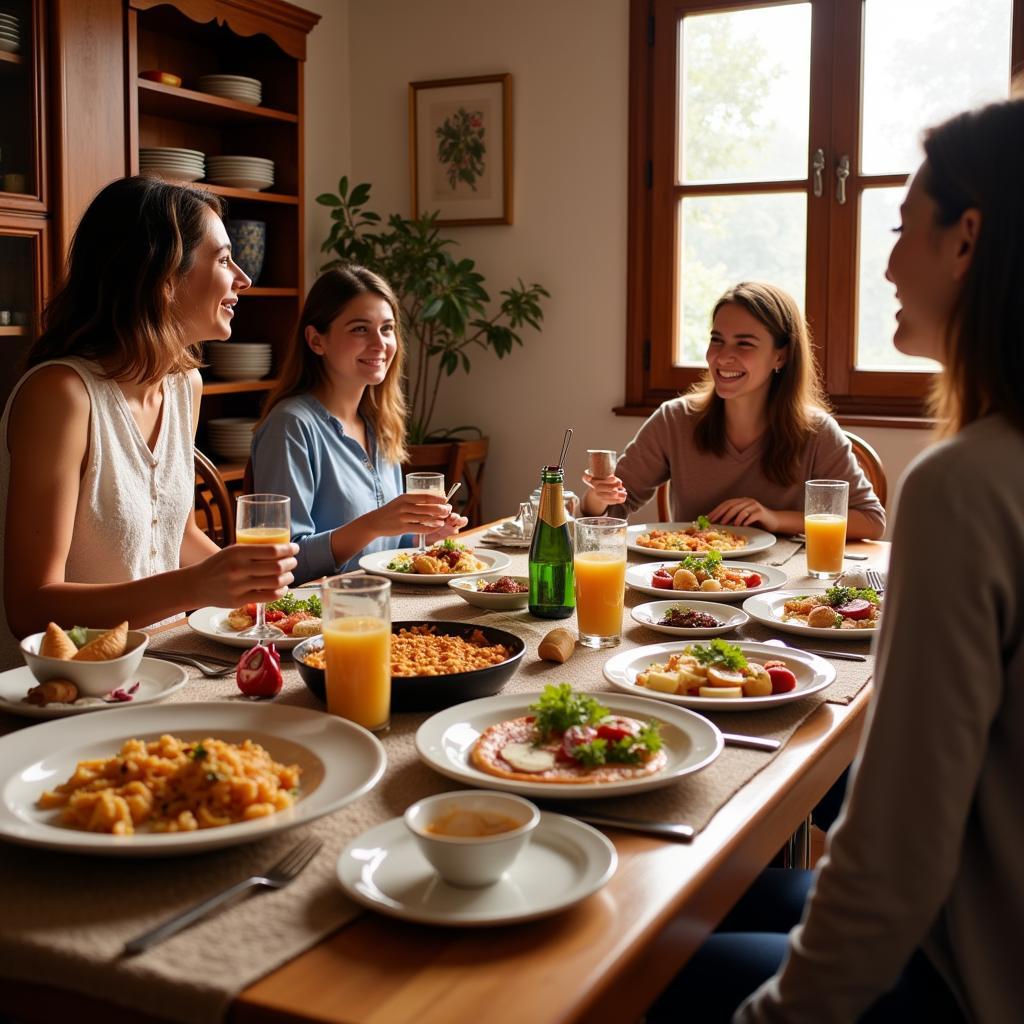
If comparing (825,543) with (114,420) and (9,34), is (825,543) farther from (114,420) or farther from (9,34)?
(9,34)

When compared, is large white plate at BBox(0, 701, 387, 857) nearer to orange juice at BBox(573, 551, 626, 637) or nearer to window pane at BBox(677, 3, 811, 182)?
orange juice at BBox(573, 551, 626, 637)

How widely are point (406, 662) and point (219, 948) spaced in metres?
0.63

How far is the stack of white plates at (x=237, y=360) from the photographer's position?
167 inches

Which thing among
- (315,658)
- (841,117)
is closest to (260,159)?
(841,117)

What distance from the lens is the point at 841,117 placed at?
13.5 feet

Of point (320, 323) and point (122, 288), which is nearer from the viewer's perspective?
point (122, 288)

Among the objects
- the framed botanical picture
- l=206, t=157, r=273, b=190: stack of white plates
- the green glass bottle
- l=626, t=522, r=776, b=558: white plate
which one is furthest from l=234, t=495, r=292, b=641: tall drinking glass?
the framed botanical picture

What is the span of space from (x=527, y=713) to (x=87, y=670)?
1.68 feet

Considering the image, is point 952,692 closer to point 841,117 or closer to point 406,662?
point 406,662

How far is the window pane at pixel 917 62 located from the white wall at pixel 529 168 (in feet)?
3.02

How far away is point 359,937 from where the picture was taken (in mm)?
884

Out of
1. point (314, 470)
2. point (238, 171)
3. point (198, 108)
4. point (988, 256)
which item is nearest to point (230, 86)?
point (198, 108)

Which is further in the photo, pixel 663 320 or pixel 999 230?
pixel 663 320

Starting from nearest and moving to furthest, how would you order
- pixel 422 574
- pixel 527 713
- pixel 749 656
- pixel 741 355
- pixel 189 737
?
pixel 189 737
pixel 527 713
pixel 749 656
pixel 422 574
pixel 741 355
